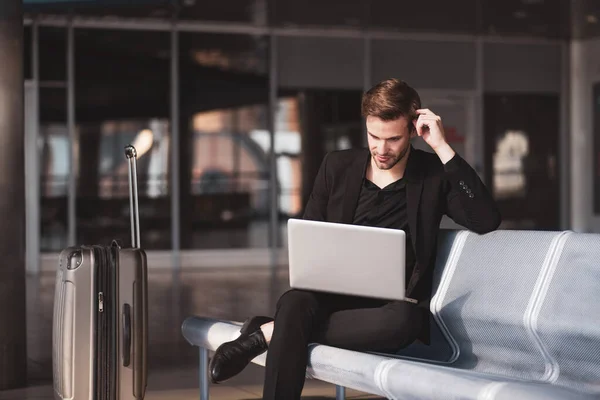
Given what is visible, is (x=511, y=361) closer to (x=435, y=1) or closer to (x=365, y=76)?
(x=435, y=1)

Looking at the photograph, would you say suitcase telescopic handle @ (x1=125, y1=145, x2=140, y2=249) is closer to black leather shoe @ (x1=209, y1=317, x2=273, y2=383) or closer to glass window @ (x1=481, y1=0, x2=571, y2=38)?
black leather shoe @ (x1=209, y1=317, x2=273, y2=383)

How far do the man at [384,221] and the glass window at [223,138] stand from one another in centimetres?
1088

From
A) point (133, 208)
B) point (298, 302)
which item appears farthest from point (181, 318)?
point (298, 302)

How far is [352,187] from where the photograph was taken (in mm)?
3789

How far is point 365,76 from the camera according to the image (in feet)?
50.3

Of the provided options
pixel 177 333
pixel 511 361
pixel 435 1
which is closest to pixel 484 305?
pixel 511 361

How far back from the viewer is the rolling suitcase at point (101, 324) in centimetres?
405

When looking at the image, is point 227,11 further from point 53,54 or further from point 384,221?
point 384,221

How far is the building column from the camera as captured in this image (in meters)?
5.08

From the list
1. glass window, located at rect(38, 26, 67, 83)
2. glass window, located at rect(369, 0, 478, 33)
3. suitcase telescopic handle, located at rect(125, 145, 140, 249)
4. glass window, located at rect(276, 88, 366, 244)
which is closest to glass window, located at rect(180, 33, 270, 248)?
glass window, located at rect(276, 88, 366, 244)

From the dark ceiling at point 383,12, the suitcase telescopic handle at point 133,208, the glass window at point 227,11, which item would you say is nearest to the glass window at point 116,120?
the dark ceiling at point 383,12

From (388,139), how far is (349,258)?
0.46 m

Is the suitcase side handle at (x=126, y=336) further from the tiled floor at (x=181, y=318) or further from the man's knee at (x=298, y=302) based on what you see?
the man's knee at (x=298, y=302)

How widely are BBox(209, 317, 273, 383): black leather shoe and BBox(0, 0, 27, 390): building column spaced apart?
185 centimetres
